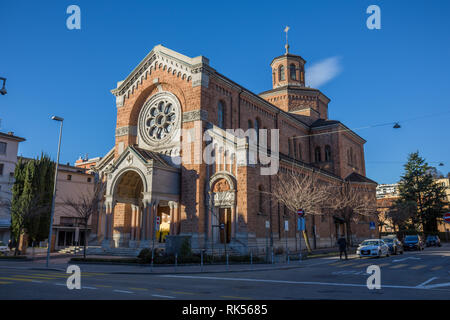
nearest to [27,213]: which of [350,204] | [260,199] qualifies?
[260,199]

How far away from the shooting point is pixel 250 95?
3444 centimetres

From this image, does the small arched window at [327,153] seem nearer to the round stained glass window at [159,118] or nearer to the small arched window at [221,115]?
the small arched window at [221,115]

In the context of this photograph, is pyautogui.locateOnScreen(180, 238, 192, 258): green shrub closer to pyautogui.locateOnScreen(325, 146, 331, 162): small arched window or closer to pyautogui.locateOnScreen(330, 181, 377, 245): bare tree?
pyautogui.locateOnScreen(330, 181, 377, 245): bare tree

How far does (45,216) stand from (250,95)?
78.6 ft

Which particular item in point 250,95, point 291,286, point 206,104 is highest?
point 250,95

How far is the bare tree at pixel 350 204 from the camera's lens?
35.5 m

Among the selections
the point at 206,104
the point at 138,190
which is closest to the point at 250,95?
the point at 206,104

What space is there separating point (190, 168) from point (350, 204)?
17.2 m

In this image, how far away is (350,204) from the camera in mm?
35719

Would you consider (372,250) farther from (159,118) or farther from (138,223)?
(159,118)

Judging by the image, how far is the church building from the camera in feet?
87.5
